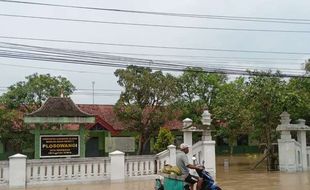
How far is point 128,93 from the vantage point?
32625 mm

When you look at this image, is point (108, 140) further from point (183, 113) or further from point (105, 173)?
point (183, 113)

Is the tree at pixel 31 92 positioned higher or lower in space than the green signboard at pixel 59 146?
higher

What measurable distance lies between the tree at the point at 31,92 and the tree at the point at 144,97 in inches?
189

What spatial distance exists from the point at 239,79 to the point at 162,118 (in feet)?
42.5

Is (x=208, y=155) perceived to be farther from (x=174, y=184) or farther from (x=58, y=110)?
(x=174, y=184)

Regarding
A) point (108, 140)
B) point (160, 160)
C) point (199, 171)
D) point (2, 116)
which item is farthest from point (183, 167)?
point (2, 116)

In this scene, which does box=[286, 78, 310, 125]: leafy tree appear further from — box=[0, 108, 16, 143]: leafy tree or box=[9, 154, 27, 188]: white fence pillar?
box=[0, 108, 16, 143]: leafy tree

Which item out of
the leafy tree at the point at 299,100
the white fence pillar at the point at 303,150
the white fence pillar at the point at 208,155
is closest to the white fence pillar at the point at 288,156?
the white fence pillar at the point at 303,150

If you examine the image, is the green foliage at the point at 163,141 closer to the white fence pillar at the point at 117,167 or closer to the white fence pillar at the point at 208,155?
the white fence pillar at the point at 208,155

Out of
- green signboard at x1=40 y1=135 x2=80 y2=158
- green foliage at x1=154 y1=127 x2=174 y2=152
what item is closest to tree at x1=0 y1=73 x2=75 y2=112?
green foliage at x1=154 y1=127 x2=174 y2=152

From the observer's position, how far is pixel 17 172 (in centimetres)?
1730

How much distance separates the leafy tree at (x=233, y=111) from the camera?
2647cm

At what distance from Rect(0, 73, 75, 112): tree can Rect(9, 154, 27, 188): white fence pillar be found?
1672 cm

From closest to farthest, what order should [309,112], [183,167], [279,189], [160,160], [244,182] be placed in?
[183,167]
[279,189]
[244,182]
[160,160]
[309,112]
